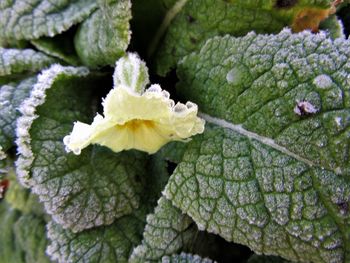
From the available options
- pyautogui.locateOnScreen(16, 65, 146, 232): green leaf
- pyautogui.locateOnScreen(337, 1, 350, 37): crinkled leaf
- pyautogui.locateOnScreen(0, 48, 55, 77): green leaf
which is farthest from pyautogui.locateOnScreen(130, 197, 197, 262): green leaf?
pyautogui.locateOnScreen(337, 1, 350, 37): crinkled leaf

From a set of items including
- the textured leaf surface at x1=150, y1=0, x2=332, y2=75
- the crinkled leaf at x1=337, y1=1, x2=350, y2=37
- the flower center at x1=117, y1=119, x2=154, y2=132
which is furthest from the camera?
the crinkled leaf at x1=337, y1=1, x2=350, y2=37

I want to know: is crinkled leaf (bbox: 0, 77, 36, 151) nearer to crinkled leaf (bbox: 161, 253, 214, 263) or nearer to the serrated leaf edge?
the serrated leaf edge

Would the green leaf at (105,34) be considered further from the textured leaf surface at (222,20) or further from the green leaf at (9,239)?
the green leaf at (9,239)

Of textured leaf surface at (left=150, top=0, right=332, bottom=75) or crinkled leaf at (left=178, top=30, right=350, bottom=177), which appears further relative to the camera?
textured leaf surface at (left=150, top=0, right=332, bottom=75)

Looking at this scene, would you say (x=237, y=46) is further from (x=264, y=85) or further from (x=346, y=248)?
(x=346, y=248)

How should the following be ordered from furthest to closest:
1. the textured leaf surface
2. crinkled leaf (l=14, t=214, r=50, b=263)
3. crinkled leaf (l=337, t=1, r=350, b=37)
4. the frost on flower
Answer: crinkled leaf (l=337, t=1, r=350, b=37) < crinkled leaf (l=14, t=214, r=50, b=263) < the textured leaf surface < the frost on flower

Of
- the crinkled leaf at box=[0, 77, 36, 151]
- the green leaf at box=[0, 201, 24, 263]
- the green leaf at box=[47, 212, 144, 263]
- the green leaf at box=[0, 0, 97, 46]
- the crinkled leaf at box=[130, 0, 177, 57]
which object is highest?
the crinkled leaf at box=[130, 0, 177, 57]

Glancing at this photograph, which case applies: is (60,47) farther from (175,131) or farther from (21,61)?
(175,131)

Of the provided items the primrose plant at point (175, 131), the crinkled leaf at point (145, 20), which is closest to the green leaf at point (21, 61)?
the primrose plant at point (175, 131)

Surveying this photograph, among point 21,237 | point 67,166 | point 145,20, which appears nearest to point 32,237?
point 21,237
